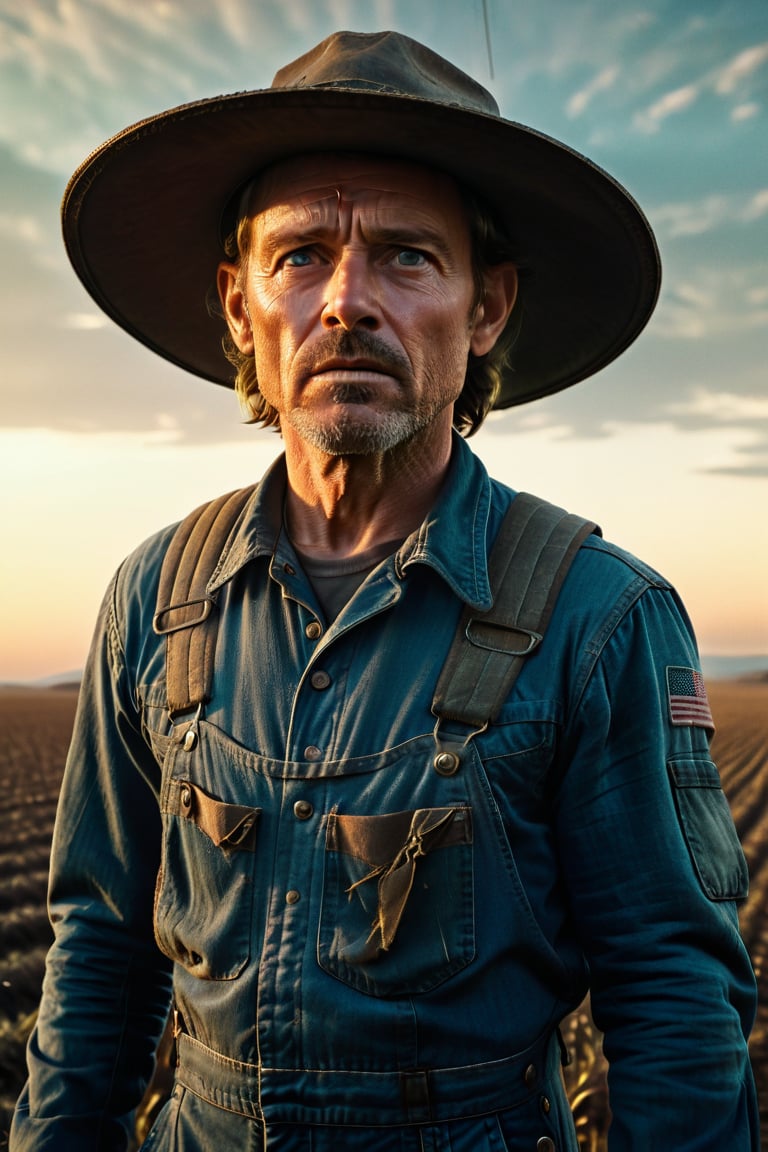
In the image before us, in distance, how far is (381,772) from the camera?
2.03 metres

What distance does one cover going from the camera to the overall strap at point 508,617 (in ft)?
6.69

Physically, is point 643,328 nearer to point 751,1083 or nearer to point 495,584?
point 495,584

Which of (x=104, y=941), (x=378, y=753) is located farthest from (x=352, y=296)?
(x=104, y=941)

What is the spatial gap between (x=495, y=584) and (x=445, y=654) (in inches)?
7.8

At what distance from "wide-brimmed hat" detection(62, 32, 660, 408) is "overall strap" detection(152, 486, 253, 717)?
0.79 metres

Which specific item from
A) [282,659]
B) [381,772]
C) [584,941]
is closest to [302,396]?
[282,659]

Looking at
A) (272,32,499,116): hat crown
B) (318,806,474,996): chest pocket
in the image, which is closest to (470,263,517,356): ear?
(272,32,499,116): hat crown

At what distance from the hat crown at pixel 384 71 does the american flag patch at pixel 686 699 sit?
132 cm

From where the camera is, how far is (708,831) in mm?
2123

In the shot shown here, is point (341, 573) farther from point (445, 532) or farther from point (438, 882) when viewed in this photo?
point (438, 882)

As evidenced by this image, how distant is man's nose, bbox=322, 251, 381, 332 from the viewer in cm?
229

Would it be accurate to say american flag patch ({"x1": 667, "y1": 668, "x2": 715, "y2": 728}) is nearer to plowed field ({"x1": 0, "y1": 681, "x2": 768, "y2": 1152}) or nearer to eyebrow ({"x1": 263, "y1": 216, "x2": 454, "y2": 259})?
eyebrow ({"x1": 263, "y1": 216, "x2": 454, "y2": 259})

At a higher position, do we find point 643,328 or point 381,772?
point 643,328

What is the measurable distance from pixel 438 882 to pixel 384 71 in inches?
72.6
